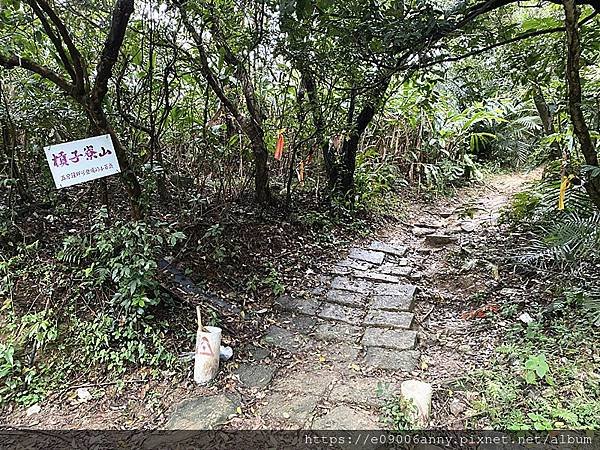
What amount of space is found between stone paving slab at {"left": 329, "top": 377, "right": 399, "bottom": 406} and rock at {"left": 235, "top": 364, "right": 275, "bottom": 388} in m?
0.38

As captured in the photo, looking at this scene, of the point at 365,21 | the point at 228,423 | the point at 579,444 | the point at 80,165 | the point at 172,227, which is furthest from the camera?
the point at 172,227

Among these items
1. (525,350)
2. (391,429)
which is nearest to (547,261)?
(525,350)

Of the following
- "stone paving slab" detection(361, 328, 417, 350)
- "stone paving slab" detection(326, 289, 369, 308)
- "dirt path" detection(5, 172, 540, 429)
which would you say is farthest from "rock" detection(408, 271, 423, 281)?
"stone paving slab" detection(361, 328, 417, 350)

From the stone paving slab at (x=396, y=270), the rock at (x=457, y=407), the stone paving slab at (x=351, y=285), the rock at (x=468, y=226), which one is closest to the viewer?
the rock at (x=457, y=407)

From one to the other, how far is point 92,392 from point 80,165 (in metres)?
1.23

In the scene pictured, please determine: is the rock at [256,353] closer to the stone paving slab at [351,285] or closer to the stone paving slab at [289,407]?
the stone paving slab at [289,407]

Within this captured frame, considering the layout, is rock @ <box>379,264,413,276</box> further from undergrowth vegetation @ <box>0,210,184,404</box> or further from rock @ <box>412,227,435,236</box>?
undergrowth vegetation @ <box>0,210,184,404</box>

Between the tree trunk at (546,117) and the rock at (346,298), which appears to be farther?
the tree trunk at (546,117)

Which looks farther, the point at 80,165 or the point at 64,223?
the point at 64,223

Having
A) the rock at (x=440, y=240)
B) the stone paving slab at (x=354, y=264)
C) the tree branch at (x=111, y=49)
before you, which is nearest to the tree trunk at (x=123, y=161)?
the tree branch at (x=111, y=49)

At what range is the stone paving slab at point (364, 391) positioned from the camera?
2.15 meters

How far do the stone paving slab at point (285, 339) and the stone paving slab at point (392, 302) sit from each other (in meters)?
0.69

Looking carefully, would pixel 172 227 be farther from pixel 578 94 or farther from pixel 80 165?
pixel 578 94

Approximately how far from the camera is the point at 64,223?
10.5 feet
